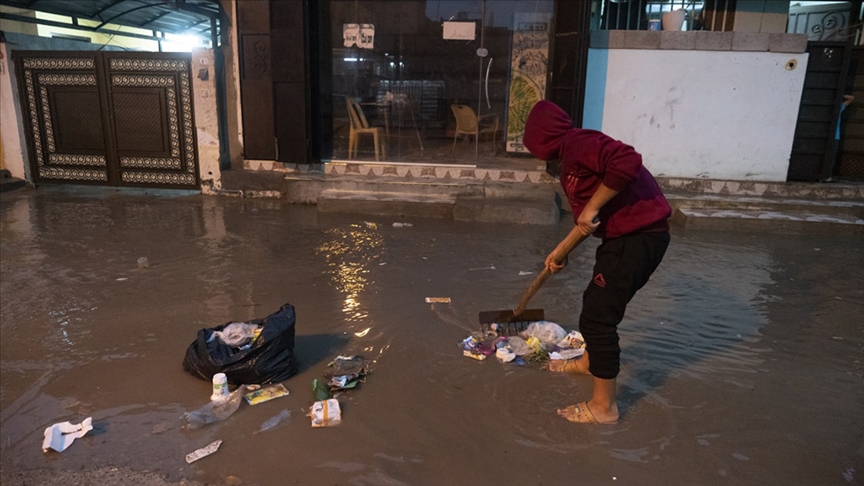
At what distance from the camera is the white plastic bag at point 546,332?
396 cm

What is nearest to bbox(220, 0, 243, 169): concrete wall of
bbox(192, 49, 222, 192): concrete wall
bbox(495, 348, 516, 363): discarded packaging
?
bbox(192, 49, 222, 192): concrete wall

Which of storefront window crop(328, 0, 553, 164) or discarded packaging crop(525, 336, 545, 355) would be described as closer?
discarded packaging crop(525, 336, 545, 355)

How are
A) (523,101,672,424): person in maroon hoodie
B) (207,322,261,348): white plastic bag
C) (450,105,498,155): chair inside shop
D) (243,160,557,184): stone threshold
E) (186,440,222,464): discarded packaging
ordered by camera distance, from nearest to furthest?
(186,440,222,464): discarded packaging
(523,101,672,424): person in maroon hoodie
(207,322,261,348): white plastic bag
(243,160,557,184): stone threshold
(450,105,498,155): chair inside shop

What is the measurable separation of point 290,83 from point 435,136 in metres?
2.53

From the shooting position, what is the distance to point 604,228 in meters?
2.98

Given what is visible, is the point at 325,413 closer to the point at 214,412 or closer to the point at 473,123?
the point at 214,412

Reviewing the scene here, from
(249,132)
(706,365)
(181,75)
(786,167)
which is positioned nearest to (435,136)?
(249,132)

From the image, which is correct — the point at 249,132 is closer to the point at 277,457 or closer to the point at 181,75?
the point at 181,75

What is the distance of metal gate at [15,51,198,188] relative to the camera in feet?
29.4

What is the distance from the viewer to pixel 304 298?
4801mm

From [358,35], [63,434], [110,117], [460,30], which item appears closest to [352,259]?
[63,434]

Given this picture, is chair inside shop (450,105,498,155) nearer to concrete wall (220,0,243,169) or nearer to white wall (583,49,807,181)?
white wall (583,49,807,181)

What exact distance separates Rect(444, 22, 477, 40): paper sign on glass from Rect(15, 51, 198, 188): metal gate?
13.0 ft

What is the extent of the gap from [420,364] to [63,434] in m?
1.93
